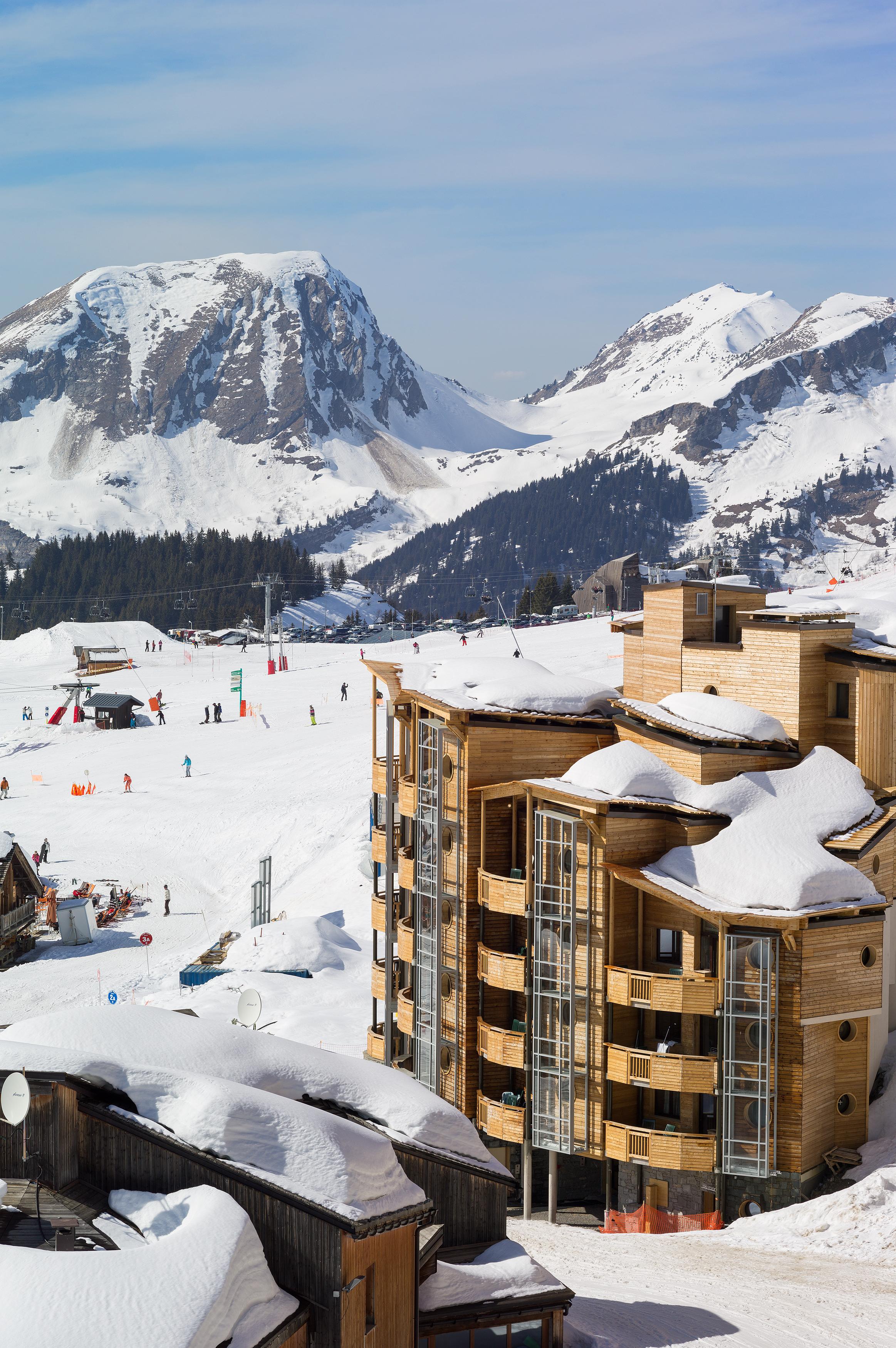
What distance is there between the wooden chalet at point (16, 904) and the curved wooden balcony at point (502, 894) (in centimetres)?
2322

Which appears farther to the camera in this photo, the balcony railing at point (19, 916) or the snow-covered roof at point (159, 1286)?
the balcony railing at point (19, 916)

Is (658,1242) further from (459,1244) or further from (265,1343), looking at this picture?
(265,1343)

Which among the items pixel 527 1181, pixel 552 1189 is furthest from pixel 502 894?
pixel 552 1189

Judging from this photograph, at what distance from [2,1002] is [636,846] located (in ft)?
76.6

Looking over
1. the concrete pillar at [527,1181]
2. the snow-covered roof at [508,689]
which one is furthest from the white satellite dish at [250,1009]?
the snow-covered roof at [508,689]

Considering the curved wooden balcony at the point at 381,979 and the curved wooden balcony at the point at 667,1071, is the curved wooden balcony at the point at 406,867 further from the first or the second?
the curved wooden balcony at the point at 667,1071

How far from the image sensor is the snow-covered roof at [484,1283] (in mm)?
18266

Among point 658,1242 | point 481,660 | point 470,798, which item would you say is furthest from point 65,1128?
point 481,660

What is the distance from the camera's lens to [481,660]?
3164 centimetres

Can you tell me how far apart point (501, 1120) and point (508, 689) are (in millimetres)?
8699

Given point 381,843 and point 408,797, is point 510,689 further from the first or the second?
point 381,843

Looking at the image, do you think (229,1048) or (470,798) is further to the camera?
(470,798)

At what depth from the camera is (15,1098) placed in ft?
48.3

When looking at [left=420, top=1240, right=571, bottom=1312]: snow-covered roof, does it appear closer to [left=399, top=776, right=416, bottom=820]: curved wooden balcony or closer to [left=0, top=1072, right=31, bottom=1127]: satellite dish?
[left=0, top=1072, right=31, bottom=1127]: satellite dish
